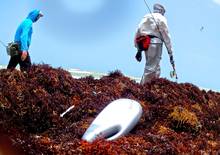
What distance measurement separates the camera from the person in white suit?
1524 centimetres

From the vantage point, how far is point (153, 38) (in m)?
15.3

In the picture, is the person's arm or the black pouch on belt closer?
the black pouch on belt

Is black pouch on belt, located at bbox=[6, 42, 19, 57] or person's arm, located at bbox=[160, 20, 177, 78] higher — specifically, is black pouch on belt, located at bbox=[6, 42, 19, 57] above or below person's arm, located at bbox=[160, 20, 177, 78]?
above

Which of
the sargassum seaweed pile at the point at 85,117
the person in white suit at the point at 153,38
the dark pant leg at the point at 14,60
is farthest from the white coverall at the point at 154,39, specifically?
the dark pant leg at the point at 14,60

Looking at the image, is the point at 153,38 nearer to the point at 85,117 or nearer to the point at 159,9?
the point at 159,9

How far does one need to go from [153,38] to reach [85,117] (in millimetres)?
4836

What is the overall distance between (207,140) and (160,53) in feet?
16.1

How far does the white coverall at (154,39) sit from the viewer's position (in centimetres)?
1525

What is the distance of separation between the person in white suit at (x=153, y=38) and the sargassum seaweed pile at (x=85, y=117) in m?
1.60

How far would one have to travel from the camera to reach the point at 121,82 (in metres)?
14.7

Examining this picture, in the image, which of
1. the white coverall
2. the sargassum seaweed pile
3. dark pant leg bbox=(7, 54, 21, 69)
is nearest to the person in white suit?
the white coverall

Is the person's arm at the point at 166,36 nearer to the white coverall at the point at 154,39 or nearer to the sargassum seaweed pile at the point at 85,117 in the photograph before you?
the white coverall at the point at 154,39

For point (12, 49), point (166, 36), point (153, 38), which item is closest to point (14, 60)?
point (12, 49)

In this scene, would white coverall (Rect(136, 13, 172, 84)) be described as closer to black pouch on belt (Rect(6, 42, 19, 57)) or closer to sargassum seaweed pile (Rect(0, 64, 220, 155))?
sargassum seaweed pile (Rect(0, 64, 220, 155))
